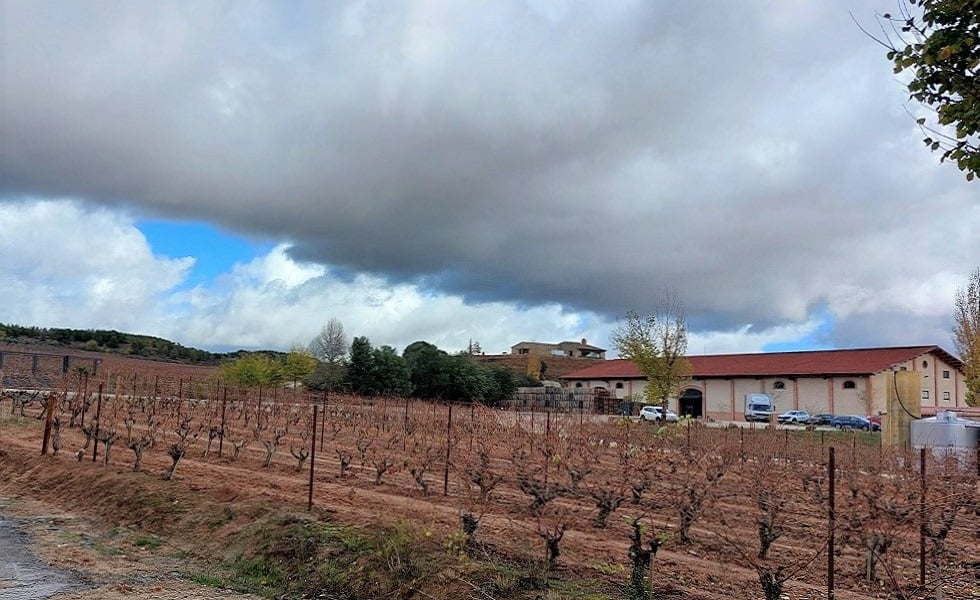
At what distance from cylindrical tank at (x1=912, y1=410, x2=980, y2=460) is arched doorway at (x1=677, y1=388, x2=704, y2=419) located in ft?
116

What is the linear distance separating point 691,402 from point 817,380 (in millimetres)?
9688

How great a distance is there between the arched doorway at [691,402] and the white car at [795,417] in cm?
815

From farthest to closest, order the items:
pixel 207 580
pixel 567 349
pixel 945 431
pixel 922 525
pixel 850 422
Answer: pixel 567 349 < pixel 850 422 < pixel 945 431 < pixel 207 580 < pixel 922 525

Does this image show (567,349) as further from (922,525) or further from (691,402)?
(922,525)

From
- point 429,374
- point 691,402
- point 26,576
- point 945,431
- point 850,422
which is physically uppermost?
point 429,374

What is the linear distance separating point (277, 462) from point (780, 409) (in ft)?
132

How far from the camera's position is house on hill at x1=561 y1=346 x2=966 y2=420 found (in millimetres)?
45594

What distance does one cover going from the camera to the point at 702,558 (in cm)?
876

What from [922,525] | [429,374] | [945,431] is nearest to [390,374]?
[429,374]

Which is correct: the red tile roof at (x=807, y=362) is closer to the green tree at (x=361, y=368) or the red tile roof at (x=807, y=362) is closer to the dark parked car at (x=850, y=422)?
the dark parked car at (x=850, y=422)

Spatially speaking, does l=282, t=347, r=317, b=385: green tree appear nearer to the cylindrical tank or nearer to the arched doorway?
the arched doorway

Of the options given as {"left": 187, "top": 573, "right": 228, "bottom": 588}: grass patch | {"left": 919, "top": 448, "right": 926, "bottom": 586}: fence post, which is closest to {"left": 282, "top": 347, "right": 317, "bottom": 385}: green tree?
{"left": 187, "top": 573, "right": 228, "bottom": 588}: grass patch

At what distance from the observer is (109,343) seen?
2896 inches

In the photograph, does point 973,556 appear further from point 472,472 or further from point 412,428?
point 412,428
